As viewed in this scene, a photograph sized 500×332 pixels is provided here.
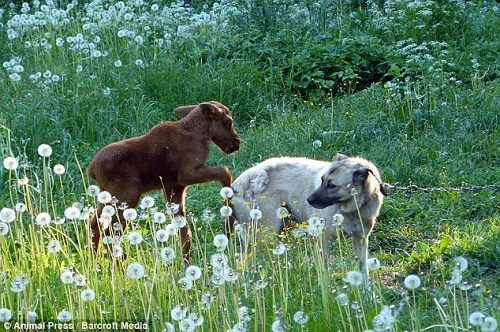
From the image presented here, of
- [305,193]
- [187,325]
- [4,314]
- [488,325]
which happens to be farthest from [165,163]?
[488,325]

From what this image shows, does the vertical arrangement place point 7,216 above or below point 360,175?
above

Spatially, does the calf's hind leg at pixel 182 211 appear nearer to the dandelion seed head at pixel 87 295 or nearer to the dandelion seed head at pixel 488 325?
the dandelion seed head at pixel 87 295

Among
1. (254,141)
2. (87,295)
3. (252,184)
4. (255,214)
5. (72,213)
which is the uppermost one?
(72,213)

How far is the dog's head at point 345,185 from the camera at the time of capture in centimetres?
779

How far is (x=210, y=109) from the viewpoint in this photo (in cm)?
856

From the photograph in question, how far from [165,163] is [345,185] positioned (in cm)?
145

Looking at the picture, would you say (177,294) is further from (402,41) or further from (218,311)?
Result: (402,41)

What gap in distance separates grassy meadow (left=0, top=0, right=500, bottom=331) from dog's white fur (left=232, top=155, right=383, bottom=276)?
0.29m

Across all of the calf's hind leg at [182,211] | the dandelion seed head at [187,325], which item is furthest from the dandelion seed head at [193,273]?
the calf's hind leg at [182,211]

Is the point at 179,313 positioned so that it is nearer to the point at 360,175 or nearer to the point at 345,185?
the point at 345,185

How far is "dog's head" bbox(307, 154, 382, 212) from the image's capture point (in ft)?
25.5

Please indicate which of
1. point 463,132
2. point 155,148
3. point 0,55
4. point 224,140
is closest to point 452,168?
point 463,132

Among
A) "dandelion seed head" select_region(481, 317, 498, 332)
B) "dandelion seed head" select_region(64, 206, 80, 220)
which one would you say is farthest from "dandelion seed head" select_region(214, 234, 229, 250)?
"dandelion seed head" select_region(481, 317, 498, 332)

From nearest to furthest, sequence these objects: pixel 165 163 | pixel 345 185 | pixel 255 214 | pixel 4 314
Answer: pixel 4 314, pixel 255 214, pixel 345 185, pixel 165 163
